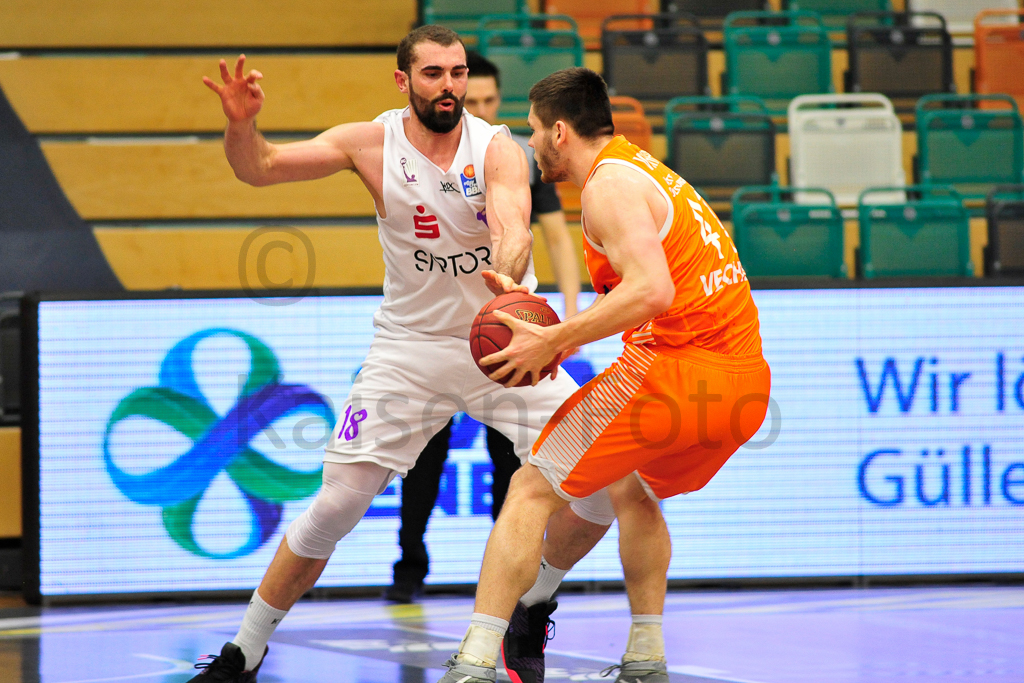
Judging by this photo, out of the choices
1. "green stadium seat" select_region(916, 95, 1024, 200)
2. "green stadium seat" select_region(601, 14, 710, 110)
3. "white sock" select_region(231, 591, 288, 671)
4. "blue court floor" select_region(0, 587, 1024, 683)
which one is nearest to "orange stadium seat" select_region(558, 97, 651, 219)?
"green stadium seat" select_region(601, 14, 710, 110)

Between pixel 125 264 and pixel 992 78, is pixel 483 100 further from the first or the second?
pixel 992 78

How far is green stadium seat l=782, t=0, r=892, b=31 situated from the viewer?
9261mm

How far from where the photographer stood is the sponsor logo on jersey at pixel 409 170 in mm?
3434

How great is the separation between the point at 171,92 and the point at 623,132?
11.0 feet

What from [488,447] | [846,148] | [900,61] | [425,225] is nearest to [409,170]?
[425,225]

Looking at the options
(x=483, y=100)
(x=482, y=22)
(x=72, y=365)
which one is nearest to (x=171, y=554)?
(x=72, y=365)

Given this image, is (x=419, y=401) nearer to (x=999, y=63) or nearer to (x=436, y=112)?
(x=436, y=112)

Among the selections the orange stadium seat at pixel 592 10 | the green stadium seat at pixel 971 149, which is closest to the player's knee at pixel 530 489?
the green stadium seat at pixel 971 149

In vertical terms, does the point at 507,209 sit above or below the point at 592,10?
below

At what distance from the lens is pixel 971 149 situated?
802cm

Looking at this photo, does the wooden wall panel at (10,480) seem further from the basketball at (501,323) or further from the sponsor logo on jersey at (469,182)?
the basketball at (501,323)

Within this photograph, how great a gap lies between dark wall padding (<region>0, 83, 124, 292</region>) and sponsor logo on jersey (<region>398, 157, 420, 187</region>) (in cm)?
442

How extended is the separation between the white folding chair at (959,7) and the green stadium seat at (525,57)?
143 inches

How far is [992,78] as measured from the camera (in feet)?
28.8
